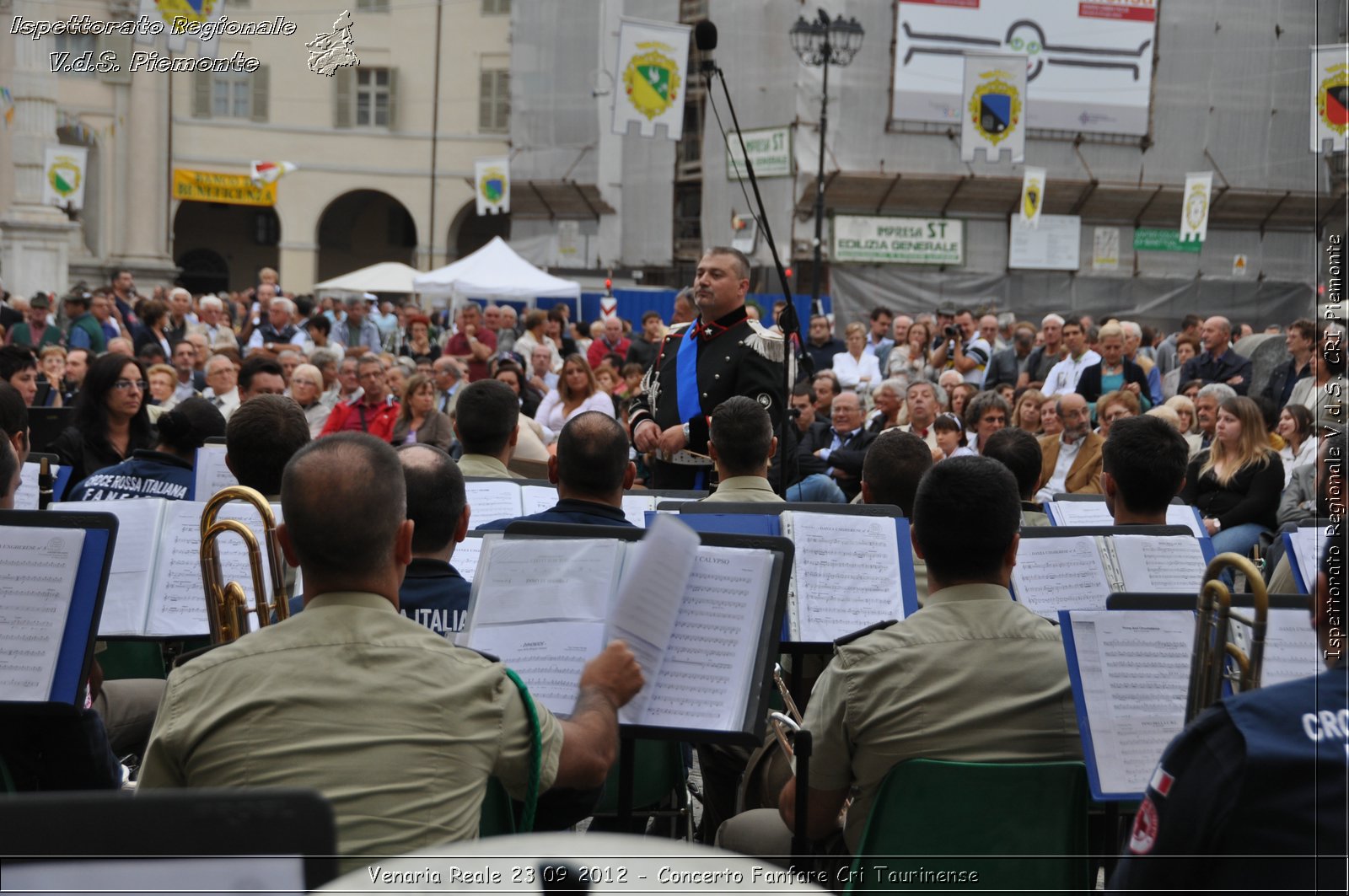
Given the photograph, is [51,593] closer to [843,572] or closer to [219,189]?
[843,572]

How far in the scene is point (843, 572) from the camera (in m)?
4.21

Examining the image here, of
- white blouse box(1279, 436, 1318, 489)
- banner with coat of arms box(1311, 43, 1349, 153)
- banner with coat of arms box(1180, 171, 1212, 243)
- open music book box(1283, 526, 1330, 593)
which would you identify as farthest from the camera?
banner with coat of arms box(1180, 171, 1212, 243)

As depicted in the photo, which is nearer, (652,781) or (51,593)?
(51,593)

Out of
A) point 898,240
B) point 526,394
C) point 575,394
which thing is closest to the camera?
point 575,394

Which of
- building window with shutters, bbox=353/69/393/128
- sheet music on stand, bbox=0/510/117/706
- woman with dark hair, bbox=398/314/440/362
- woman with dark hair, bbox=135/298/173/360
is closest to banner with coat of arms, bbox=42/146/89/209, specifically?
woman with dark hair, bbox=398/314/440/362

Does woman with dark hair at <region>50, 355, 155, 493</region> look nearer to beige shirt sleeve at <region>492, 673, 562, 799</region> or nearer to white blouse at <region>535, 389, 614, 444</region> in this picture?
white blouse at <region>535, 389, 614, 444</region>

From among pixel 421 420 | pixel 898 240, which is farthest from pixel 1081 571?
pixel 898 240

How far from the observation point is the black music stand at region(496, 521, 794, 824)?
298cm

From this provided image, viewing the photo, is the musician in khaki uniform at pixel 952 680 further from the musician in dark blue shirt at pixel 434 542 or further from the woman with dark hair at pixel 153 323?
the woman with dark hair at pixel 153 323

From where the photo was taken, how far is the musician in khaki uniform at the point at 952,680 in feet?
9.60

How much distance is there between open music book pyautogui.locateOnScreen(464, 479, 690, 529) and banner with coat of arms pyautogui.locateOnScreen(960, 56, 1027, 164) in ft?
54.2

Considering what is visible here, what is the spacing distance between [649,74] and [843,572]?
1439 cm

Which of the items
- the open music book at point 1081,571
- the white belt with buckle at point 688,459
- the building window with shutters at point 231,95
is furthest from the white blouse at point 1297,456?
the building window with shutters at point 231,95

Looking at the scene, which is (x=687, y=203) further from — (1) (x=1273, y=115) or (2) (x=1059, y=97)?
(1) (x=1273, y=115)
